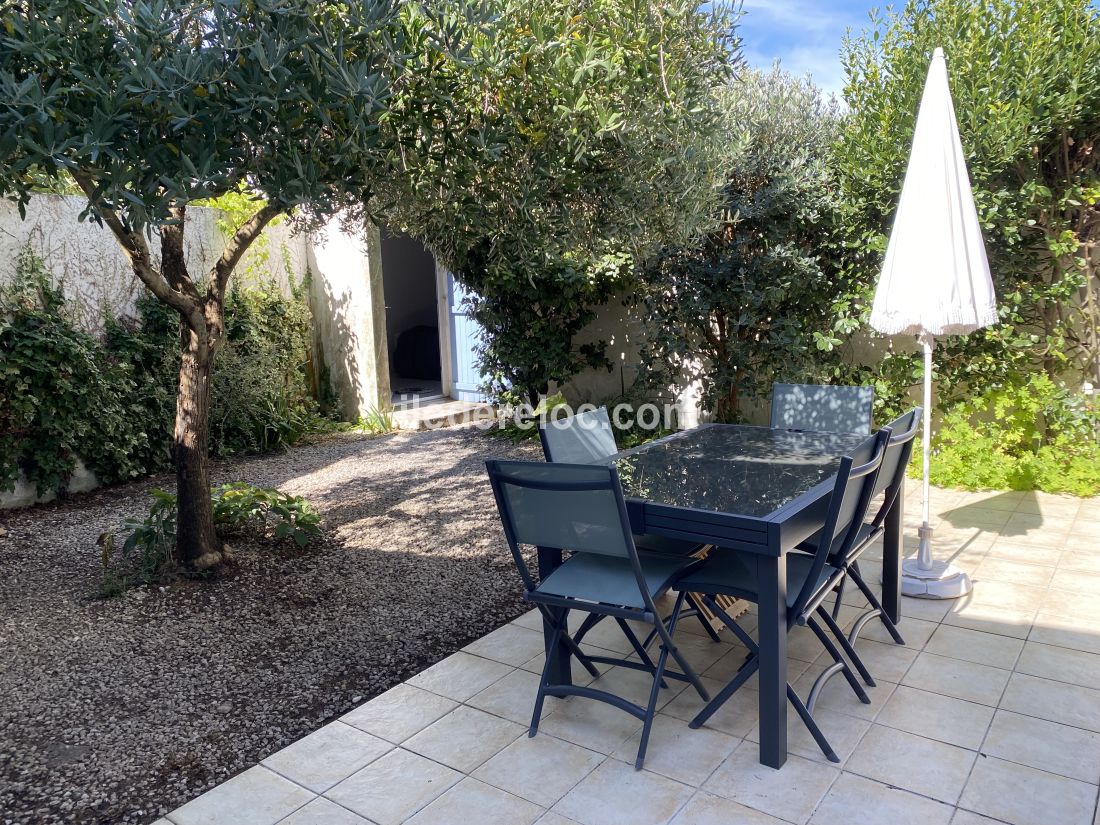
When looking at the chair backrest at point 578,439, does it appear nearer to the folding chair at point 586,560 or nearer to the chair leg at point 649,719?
the folding chair at point 586,560

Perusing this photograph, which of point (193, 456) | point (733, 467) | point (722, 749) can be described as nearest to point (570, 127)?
point (733, 467)

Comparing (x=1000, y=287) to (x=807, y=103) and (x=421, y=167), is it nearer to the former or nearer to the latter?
(x=807, y=103)

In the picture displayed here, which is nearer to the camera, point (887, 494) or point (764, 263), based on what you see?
point (887, 494)

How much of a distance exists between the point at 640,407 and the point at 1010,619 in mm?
4522

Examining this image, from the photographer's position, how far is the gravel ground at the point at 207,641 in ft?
8.92

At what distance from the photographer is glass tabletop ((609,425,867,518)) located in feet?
8.98

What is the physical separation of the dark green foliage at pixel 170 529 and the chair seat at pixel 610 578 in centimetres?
245

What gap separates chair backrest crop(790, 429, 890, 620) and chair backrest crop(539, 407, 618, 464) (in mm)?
1116

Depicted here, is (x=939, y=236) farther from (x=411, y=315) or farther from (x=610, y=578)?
(x=411, y=315)

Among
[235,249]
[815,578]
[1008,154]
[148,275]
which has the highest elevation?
[1008,154]

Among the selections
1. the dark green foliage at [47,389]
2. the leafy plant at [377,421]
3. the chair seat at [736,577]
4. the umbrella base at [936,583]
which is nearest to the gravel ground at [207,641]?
the dark green foliage at [47,389]

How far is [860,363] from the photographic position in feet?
21.7

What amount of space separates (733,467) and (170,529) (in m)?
3.11

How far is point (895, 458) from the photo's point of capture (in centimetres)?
314
